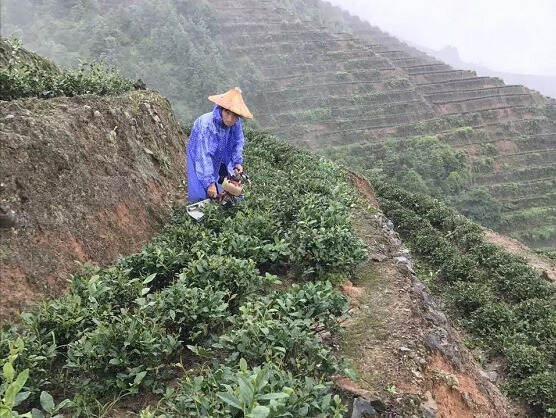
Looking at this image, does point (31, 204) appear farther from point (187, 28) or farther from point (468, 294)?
point (187, 28)

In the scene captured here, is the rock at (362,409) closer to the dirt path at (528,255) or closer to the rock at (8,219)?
the rock at (8,219)

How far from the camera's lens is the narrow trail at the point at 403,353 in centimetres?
288

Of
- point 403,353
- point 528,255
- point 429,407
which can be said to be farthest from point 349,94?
point 429,407

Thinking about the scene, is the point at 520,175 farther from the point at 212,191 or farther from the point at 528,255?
the point at 212,191

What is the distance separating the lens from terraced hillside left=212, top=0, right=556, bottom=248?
3231cm

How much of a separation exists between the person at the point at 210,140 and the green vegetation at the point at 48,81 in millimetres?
1745

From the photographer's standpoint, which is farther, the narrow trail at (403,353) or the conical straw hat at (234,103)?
the conical straw hat at (234,103)

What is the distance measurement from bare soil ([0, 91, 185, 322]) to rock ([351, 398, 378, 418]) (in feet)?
8.03

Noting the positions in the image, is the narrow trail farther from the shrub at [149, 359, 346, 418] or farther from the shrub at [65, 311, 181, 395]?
the shrub at [65, 311, 181, 395]

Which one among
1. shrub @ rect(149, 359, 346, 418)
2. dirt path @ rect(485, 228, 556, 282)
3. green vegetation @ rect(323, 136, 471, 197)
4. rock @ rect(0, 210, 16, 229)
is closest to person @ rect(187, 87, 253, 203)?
rock @ rect(0, 210, 16, 229)

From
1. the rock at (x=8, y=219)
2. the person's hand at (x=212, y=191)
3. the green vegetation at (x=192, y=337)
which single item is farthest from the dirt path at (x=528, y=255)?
the rock at (x=8, y=219)

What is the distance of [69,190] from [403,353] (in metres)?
3.27

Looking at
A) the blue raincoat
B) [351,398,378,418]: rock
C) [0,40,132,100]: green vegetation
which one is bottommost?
[351,398,378,418]: rock

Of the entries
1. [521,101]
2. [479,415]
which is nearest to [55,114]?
[479,415]
